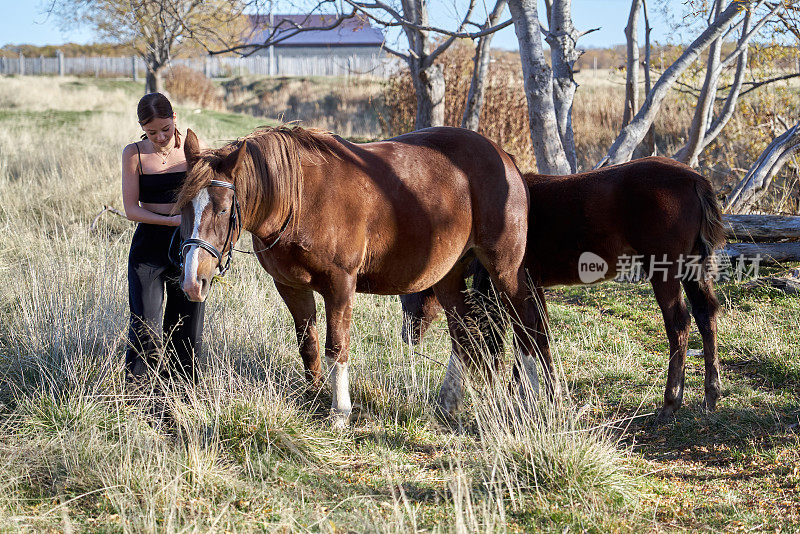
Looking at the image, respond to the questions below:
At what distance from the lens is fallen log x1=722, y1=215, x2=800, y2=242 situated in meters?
7.24

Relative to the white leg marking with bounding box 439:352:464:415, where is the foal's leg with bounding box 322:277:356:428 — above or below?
above

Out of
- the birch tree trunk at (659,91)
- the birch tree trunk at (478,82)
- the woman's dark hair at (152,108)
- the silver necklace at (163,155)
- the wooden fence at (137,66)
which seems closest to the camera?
the woman's dark hair at (152,108)

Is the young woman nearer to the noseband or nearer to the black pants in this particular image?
the black pants

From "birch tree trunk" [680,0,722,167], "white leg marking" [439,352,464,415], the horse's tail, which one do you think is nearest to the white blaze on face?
"white leg marking" [439,352,464,415]

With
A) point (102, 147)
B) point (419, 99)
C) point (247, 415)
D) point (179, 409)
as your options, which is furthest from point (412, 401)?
point (102, 147)

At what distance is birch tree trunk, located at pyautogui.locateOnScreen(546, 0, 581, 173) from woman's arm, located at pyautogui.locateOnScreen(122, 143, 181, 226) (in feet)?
→ 13.8

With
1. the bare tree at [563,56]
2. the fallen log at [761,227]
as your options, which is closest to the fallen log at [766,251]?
the fallen log at [761,227]

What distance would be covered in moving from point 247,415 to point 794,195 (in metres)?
8.82

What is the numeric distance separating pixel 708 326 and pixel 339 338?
8.67ft

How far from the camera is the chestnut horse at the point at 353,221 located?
339 cm

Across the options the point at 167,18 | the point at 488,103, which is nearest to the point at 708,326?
the point at 488,103

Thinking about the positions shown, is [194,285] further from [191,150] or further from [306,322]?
[306,322]

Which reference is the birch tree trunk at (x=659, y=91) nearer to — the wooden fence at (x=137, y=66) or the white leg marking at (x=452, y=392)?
the white leg marking at (x=452, y=392)

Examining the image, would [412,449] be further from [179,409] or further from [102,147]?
[102,147]
